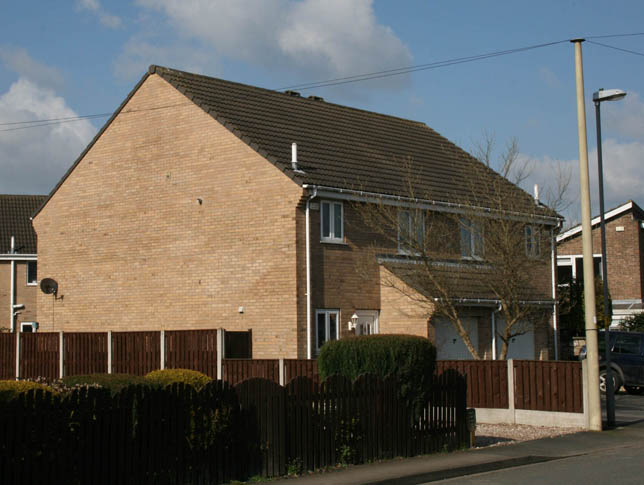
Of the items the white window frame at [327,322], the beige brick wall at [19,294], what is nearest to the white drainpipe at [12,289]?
the beige brick wall at [19,294]

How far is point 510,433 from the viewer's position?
18422 mm

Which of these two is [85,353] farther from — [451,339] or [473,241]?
[473,241]

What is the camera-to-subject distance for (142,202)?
29.0 meters

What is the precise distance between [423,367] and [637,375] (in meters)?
13.6

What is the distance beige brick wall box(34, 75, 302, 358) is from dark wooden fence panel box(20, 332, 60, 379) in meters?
2.99

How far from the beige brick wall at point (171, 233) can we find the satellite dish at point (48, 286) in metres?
0.39

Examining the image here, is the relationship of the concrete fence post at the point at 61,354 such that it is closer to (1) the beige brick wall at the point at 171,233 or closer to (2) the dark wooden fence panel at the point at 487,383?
(1) the beige brick wall at the point at 171,233

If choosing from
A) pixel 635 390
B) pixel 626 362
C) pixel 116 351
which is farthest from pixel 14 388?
pixel 635 390

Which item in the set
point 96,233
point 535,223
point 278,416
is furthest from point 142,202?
point 278,416

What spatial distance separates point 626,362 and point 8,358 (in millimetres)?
17756

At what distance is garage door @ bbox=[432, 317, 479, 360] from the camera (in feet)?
88.1

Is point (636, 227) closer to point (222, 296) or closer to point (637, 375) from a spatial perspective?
point (637, 375)

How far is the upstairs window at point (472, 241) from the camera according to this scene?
80.4 feet

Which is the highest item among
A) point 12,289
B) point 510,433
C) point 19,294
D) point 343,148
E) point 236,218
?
point 343,148
